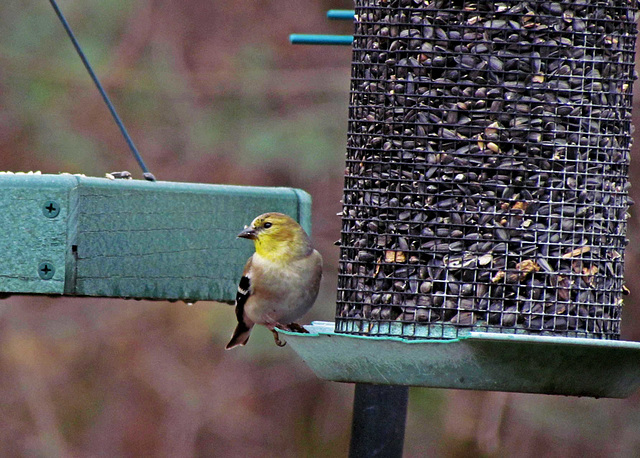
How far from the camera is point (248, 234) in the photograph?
500 centimetres

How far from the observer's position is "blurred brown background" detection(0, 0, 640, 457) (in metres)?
10.2

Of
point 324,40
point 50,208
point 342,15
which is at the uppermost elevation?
point 342,15

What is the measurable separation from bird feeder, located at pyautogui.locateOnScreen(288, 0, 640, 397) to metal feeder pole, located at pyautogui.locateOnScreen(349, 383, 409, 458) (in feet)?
0.98

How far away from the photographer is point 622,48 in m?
4.25

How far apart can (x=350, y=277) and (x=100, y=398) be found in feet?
21.8

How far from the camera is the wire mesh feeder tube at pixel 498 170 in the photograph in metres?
4.05

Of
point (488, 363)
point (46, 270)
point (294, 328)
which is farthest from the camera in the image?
point (294, 328)

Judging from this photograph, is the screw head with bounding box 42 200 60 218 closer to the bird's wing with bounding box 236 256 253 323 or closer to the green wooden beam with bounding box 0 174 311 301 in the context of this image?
the green wooden beam with bounding box 0 174 311 301

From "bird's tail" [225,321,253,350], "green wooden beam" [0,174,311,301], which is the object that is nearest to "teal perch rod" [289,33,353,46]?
"green wooden beam" [0,174,311,301]

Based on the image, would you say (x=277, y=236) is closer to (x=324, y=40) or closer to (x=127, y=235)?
(x=127, y=235)

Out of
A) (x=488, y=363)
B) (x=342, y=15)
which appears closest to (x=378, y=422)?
(x=488, y=363)

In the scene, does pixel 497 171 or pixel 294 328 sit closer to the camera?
pixel 497 171

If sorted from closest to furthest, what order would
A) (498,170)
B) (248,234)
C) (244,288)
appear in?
1. (498,170)
2. (248,234)
3. (244,288)

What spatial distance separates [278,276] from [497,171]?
1.58m
